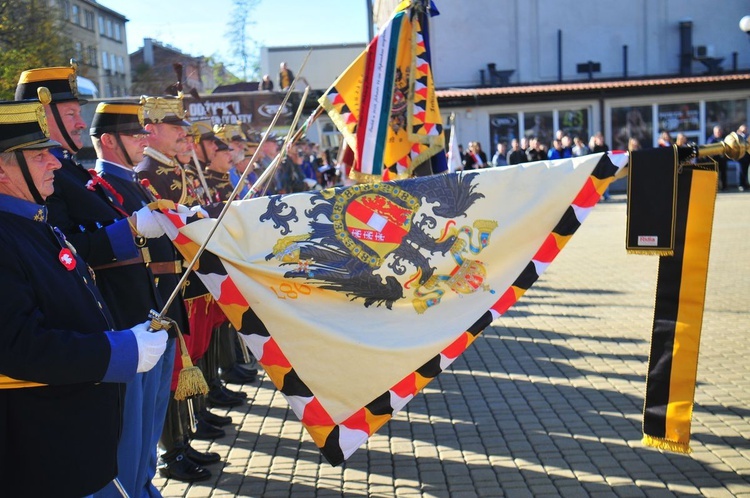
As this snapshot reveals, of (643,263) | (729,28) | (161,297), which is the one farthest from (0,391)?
(729,28)

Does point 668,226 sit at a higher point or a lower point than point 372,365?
higher

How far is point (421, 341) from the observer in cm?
429

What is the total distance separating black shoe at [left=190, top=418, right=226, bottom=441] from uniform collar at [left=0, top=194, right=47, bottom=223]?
309cm

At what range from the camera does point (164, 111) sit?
16.7ft

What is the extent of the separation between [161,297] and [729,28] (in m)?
34.4

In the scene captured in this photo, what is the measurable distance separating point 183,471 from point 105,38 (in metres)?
66.5

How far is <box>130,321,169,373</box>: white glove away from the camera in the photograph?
294 centimetres

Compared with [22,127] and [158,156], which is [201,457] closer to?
[158,156]

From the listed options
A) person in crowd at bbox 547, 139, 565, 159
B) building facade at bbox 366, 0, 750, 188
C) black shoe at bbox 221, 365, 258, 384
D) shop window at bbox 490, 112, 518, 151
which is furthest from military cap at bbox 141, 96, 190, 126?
building facade at bbox 366, 0, 750, 188

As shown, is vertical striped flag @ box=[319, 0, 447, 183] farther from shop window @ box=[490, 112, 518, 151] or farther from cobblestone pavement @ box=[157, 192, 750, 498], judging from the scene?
shop window @ box=[490, 112, 518, 151]

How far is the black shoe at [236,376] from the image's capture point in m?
7.25

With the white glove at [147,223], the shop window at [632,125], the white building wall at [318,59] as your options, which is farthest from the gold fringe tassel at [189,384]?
the shop window at [632,125]

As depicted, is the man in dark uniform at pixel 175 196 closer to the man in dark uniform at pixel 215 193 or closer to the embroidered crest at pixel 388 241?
the man in dark uniform at pixel 215 193

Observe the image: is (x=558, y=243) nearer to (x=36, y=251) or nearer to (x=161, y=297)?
(x=161, y=297)
